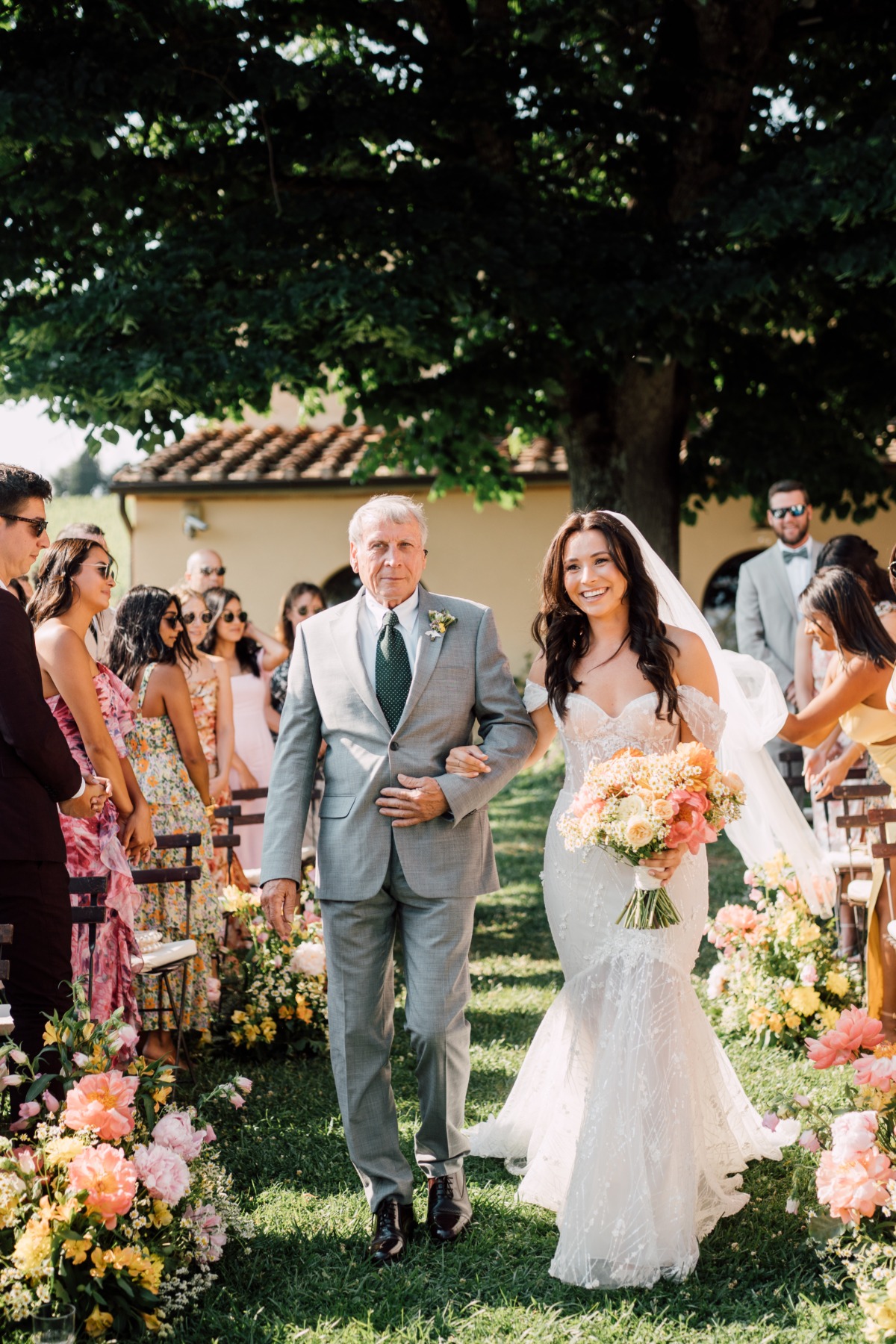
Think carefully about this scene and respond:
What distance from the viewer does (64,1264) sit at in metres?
3.23

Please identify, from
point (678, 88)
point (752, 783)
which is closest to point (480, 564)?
point (678, 88)

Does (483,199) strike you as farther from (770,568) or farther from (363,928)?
(363,928)

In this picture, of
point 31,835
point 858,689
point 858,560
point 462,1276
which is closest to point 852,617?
point 858,689

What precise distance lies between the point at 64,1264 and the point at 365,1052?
111cm

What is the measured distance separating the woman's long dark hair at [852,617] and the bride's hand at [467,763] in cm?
226

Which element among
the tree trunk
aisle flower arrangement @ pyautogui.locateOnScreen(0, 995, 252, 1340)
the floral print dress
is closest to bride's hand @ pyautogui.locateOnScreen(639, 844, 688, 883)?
aisle flower arrangement @ pyautogui.locateOnScreen(0, 995, 252, 1340)

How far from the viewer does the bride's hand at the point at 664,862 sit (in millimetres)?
3898

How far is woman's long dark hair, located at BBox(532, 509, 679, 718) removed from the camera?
432 cm

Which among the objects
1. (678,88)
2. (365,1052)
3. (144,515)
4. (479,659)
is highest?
(678,88)

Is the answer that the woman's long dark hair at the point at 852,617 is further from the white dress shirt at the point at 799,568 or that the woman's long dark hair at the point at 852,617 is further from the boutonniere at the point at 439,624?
the white dress shirt at the point at 799,568

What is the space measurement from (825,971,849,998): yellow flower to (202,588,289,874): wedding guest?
3.64 meters

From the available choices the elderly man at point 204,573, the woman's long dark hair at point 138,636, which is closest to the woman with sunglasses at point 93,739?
the woman's long dark hair at point 138,636

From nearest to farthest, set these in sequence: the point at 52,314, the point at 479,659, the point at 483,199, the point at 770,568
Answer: the point at 479,659
the point at 770,568
the point at 52,314
the point at 483,199

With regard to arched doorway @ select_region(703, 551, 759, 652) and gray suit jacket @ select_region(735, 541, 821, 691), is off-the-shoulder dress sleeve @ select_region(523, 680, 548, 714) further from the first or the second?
arched doorway @ select_region(703, 551, 759, 652)
